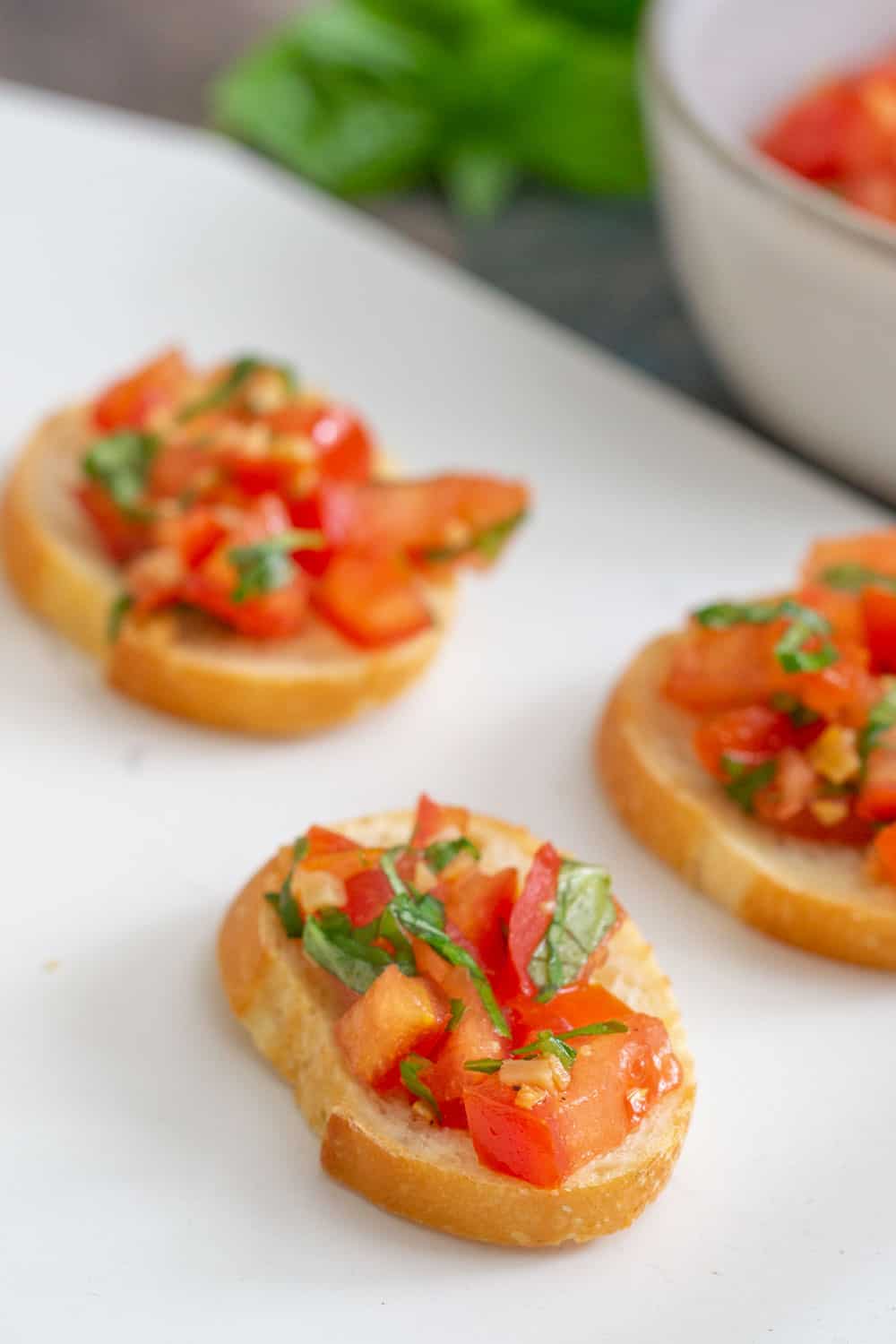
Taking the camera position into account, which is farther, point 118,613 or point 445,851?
point 118,613

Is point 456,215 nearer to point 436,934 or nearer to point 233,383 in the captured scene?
point 233,383

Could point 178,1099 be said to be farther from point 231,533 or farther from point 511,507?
point 511,507

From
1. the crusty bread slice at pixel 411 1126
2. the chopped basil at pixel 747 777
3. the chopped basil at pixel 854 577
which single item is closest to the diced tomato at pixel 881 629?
the chopped basil at pixel 854 577

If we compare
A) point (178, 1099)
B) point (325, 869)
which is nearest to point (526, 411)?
point (325, 869)

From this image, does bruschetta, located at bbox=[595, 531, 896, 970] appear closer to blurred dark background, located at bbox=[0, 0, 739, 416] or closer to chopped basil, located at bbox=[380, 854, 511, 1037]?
chopped basil, located at bbox=[380, 854, 511, 1037]

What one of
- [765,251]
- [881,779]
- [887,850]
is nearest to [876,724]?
[881,779]
